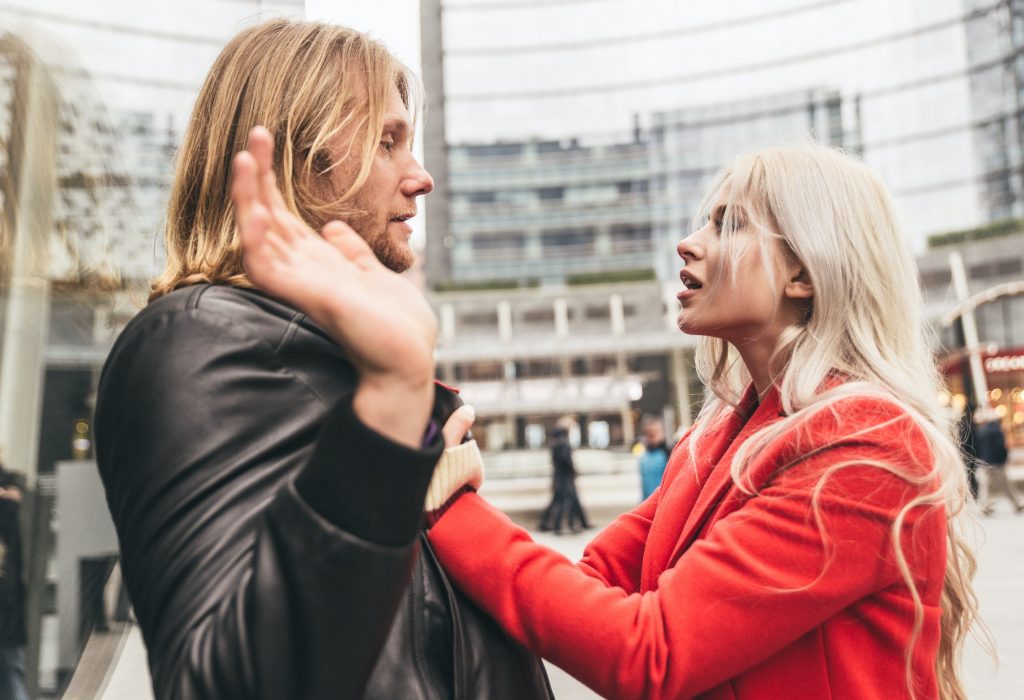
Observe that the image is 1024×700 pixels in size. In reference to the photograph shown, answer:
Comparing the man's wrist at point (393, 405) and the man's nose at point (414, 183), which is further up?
the man's nose at point (414, 183)

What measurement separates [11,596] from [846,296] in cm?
275

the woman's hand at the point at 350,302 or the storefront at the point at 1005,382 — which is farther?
the storefront at the point at 1005,382

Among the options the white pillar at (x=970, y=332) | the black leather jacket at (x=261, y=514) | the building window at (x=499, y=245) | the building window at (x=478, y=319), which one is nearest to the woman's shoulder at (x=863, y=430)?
the black leather jacket at (x=261, y=514)

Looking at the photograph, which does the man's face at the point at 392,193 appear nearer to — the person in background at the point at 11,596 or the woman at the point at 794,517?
the woman at the point at 794,517

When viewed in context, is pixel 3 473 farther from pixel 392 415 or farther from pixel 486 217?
pixel 486 217

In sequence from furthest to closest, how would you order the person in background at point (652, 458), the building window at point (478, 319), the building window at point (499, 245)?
the building window at point (499, 245) → the building window at point (478, 319) → the person in background at point (652, 458)

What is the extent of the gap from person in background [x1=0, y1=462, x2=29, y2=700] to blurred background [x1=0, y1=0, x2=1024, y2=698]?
0.07 m

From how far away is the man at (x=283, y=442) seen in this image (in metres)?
0.59

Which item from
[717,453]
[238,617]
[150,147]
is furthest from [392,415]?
[150,147]

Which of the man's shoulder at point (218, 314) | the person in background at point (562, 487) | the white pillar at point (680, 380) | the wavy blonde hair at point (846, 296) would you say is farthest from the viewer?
the white pillar at point (680, 380)

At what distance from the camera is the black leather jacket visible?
589mm

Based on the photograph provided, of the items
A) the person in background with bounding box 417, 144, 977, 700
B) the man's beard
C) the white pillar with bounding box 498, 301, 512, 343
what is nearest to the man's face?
the man's beard

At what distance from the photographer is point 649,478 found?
1082 centimetres

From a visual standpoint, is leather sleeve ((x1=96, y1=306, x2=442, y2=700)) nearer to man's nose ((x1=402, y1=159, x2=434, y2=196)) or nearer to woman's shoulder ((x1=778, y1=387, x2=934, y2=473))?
man's nose ((x1=402, y1=159, x2=434, y2=196))
